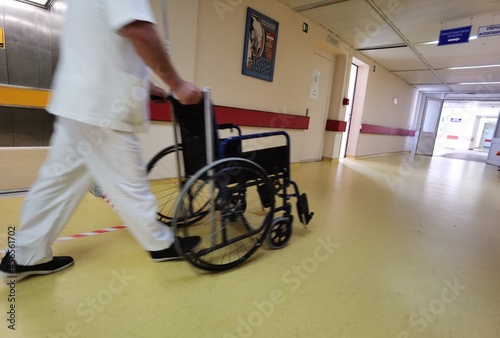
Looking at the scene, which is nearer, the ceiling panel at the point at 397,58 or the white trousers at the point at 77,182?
the white trousers at the point at 77,182

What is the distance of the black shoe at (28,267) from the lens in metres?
1.09

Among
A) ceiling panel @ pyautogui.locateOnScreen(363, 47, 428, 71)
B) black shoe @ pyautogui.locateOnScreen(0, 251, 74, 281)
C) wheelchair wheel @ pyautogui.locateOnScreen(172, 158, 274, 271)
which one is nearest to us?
black shoe @ pyautogui.locateOnScreen(0, 251, 74, 281)

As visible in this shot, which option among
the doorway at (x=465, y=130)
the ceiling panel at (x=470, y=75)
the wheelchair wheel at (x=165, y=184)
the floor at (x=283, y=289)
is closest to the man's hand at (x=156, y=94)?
the floor at (x=283, y=289)

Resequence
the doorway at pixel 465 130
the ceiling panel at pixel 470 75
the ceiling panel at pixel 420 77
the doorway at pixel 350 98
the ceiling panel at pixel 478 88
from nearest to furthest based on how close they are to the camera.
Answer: the doorway at pixel 350 98 < the ceiling panel at pixel 470 75 < the ceiling panel at pixel 420 77 < the ceiling panel at pixel 478 88 < the doorway at pixel 465 130

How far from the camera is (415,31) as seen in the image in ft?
14.1

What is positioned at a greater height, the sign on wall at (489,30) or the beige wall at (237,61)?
the sign on wall at (489,30)

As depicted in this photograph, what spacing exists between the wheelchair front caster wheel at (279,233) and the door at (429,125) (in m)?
10.5

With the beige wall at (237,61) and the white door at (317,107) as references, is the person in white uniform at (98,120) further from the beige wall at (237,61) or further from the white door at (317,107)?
the white door at (317,107)

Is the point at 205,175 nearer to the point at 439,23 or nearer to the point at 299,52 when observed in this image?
the point at 299,52

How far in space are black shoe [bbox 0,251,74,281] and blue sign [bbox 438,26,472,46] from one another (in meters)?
5.39

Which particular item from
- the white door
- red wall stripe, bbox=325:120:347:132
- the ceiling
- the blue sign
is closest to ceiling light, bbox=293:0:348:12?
the ceiling

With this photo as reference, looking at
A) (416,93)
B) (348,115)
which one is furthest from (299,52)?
(416,93)

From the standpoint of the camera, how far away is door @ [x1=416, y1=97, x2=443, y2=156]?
9578mm

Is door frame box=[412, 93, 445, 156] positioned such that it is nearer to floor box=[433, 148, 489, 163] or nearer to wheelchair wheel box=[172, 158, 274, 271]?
floor box=[433, 148, 489, 163]
